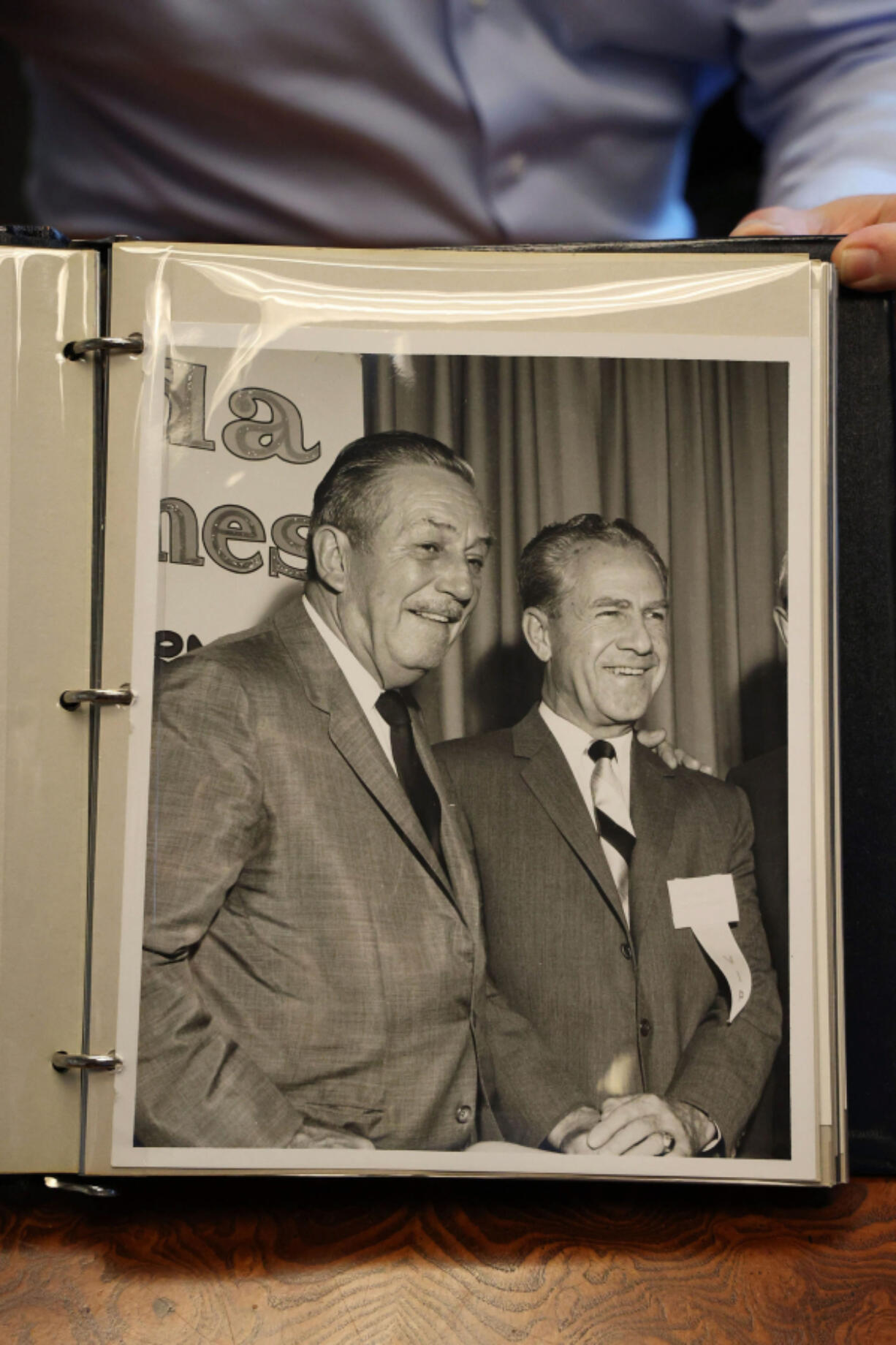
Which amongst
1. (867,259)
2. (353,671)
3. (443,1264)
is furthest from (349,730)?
(867,259)

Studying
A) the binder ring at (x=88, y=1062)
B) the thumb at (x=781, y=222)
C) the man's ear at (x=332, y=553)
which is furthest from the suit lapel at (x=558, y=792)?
the thumb at (x=781, y=222)

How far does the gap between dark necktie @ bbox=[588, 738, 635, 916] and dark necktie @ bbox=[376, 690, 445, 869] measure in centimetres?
7

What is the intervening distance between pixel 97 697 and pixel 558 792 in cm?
21

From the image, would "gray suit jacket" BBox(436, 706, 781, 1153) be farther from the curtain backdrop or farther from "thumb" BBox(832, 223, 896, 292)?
"thumb" BBox(832, 223, 896, 292)

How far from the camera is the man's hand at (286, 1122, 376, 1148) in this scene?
1.50 feet

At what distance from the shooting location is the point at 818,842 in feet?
1.57

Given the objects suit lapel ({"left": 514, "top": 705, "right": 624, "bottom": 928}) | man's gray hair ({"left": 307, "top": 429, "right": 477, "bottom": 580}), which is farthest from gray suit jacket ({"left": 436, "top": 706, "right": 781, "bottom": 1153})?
man's gray hair ({"left": 307, "top": 429, "right": 477, "bottom": 580})

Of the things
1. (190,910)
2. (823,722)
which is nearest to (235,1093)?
(190,910)

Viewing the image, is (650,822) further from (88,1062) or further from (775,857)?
(88,1062)

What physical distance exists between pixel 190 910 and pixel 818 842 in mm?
286

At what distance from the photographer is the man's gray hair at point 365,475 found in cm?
48

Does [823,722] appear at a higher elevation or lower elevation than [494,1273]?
higher

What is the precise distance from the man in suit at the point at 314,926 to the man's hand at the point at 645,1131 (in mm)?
16

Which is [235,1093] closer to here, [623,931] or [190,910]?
[190,910]
